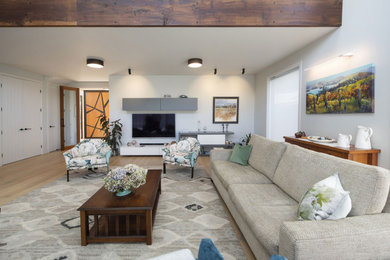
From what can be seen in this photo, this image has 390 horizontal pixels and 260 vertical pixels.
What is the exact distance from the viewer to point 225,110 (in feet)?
21.4

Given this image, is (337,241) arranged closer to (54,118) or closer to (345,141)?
(345,141)

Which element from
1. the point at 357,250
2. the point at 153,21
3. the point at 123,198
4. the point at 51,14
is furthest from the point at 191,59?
the point at 357,250

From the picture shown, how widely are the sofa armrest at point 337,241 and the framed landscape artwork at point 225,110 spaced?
544cm

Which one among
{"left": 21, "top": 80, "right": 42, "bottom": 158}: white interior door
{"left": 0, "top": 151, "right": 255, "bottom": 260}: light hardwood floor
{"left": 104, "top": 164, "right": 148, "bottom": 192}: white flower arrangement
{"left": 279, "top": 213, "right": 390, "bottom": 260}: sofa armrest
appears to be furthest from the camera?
{"left": 21, "top": 80, "right": 42, "bottom": 158}: white interior door

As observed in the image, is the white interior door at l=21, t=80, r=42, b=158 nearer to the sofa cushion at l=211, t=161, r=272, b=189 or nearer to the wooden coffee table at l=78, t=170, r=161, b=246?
the wooden coffee table at l=78, t=170, r=161, b=246

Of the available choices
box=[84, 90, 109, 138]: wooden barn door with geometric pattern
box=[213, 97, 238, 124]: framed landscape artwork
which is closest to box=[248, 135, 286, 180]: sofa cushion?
box=[213, 97, 238, 124]: framed landscape artwork

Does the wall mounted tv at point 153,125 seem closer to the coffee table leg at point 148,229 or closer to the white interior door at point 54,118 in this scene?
the white interior door at point 54,118

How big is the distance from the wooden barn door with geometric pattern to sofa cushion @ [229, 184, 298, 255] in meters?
7.94

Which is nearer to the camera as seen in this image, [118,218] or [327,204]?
[327,204]

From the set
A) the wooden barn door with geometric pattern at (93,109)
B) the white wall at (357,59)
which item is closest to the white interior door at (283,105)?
the white wall at (357,59)

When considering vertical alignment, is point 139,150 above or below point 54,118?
below

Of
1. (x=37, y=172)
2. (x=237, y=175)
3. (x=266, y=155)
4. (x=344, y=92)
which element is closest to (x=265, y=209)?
(x=237, y=175)

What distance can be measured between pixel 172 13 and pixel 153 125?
384cm

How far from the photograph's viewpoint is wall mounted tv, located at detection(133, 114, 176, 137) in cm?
637
